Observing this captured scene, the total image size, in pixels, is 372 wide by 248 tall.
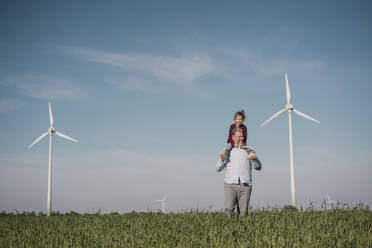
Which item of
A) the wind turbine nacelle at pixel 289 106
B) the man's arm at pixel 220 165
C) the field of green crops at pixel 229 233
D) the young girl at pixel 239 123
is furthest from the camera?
the wind turbine nacelle at pixel 289 106

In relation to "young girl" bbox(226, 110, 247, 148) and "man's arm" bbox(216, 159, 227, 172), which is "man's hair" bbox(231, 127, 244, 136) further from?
"man's arm" bbox(216, 159, 227, 172)

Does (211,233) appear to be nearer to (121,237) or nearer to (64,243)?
(121,237)

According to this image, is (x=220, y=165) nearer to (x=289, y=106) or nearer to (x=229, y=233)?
(x=229, y=233)

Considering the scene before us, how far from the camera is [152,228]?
9.09 m

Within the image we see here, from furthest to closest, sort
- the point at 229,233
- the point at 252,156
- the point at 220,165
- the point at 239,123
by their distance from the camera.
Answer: the point at 239,123 → the point at 220,165 → the point at 252,156 → the point at 229,233

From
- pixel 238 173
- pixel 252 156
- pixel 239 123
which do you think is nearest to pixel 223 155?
pixel 238 173

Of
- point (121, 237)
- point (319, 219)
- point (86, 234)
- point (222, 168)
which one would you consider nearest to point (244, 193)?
point (222, 168)

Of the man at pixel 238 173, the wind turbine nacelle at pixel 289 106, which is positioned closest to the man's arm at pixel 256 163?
the man at pixel 238 173

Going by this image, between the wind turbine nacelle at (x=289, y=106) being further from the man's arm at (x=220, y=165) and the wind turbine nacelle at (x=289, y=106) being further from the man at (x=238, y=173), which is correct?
the man's arm at (x=220, y=165)

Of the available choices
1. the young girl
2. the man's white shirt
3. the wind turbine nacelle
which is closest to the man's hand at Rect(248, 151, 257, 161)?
the man's white shirt

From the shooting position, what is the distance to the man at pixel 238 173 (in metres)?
9.31

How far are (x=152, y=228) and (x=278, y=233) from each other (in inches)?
120

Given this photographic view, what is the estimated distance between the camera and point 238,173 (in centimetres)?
933

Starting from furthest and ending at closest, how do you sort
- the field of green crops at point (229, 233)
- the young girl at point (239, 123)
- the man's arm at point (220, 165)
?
the young girl at point (239, 123)
the man's arm at point (220, 165)
the field of green crops at point (229, 233)
